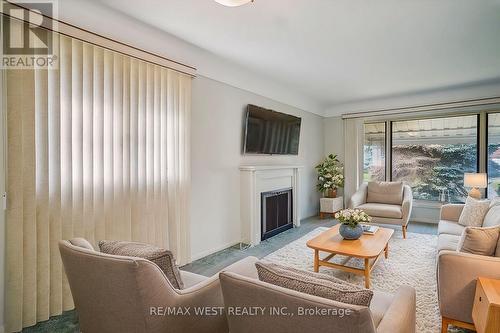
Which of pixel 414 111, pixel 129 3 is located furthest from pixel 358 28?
pixel 414 111

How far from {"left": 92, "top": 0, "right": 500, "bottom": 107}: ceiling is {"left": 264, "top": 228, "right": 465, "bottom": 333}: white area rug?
2612mm

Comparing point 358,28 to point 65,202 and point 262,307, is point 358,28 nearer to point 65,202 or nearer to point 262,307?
point 262,307

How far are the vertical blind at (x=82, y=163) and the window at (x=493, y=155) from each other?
5637 millimetres

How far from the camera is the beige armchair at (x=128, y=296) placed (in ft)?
4.00

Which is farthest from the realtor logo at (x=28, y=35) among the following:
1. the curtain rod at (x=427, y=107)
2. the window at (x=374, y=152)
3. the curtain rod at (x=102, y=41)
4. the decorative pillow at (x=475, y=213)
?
the window at (x=374, y=152)

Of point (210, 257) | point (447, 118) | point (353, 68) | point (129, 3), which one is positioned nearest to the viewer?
point (129, 3)

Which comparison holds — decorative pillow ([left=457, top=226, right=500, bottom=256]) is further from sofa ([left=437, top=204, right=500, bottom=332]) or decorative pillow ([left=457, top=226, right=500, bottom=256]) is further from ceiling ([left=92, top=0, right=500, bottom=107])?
ceiling ([left=92, top=0, right=500, bottom=107])

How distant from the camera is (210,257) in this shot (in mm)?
3451

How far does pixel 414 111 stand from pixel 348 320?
582 cm

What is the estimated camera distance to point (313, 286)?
1.06 m

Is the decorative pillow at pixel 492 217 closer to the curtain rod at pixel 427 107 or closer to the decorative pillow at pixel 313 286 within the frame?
the decorative pillow at pixel 313 286

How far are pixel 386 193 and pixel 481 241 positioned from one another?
10.7 feet

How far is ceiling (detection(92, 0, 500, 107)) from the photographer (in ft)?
7.80

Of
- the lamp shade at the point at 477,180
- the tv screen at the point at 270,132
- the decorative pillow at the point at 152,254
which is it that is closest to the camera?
the decorative pillow at the point at 152,254
